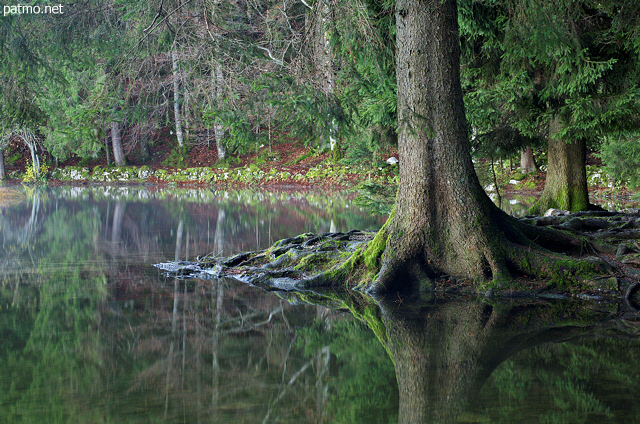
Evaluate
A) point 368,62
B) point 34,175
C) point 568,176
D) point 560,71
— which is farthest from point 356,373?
point 34,175

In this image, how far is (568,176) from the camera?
12.1 m

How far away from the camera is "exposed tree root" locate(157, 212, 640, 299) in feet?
23.4

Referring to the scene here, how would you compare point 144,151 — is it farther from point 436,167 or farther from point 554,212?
point 436,167

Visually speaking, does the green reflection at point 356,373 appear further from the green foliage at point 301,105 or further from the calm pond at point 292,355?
the green foliage at point 301,105

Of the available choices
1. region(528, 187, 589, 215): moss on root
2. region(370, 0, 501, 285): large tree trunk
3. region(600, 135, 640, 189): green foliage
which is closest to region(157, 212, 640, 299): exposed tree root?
region(370, 0, 501, 285): large tree trunk

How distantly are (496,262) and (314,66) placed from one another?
13.0 feet

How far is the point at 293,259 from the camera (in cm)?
891

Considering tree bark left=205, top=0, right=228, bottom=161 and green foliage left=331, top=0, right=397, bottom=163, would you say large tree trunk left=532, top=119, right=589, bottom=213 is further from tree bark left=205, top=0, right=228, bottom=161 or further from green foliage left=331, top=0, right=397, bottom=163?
tree bark left=205, top=0, right=228, bottom=161

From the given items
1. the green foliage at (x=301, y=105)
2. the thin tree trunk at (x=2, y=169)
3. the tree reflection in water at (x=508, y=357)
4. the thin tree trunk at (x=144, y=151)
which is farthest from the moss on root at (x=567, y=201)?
the thin tree trunk at (x=2, y=169)

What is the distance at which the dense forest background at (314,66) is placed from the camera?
8.39 meters

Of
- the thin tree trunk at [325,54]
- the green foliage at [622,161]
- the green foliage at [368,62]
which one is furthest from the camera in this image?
the green foliage at [622,161]

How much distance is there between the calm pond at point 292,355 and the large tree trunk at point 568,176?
5.87 metres

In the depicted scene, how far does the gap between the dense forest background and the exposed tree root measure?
1.89 metres

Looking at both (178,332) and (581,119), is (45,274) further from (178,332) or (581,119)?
(581,119)
